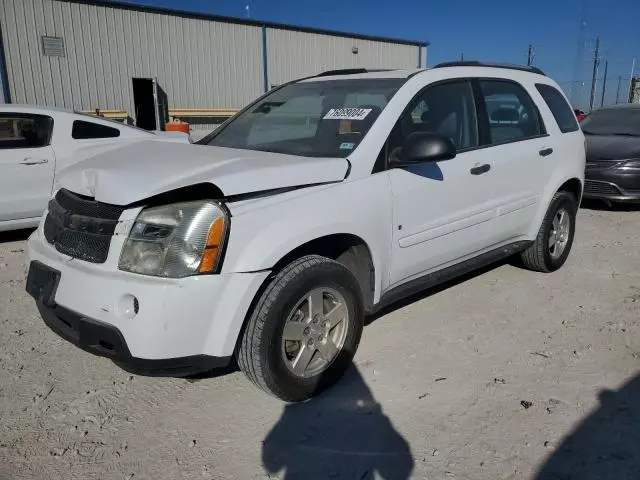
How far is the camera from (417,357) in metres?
3.33

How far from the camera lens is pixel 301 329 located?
274 centimetres

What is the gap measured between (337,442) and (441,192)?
5.51 feet

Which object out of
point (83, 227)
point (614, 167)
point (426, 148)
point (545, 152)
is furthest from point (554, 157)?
point (614, 167)

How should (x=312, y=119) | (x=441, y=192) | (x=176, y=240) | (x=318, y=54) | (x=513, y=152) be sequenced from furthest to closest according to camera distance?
(x=318, y=54) < (x=513, y=152) < (x=312, y=119) < (x=441, y=192) < (x=176, y=240)

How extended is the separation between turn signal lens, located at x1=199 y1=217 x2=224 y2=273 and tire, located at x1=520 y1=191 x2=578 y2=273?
3.18m

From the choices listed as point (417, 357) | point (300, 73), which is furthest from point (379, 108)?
point (300, 73)

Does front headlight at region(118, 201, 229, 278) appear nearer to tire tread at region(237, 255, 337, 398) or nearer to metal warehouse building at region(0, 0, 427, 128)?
tire tread at region(237, 255, 337, 398)

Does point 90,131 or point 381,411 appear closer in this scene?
point 381,411

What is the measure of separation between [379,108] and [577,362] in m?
1.96

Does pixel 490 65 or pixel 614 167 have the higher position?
pixel 490 65

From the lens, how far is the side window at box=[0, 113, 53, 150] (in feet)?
18.9

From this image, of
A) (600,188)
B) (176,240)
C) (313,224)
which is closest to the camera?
(176,240)

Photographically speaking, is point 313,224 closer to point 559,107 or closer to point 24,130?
point 559,107

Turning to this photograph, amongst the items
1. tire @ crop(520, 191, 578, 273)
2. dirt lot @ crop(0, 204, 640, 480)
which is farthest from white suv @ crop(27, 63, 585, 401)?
tire @ crop(520, 191, 578, 273)
